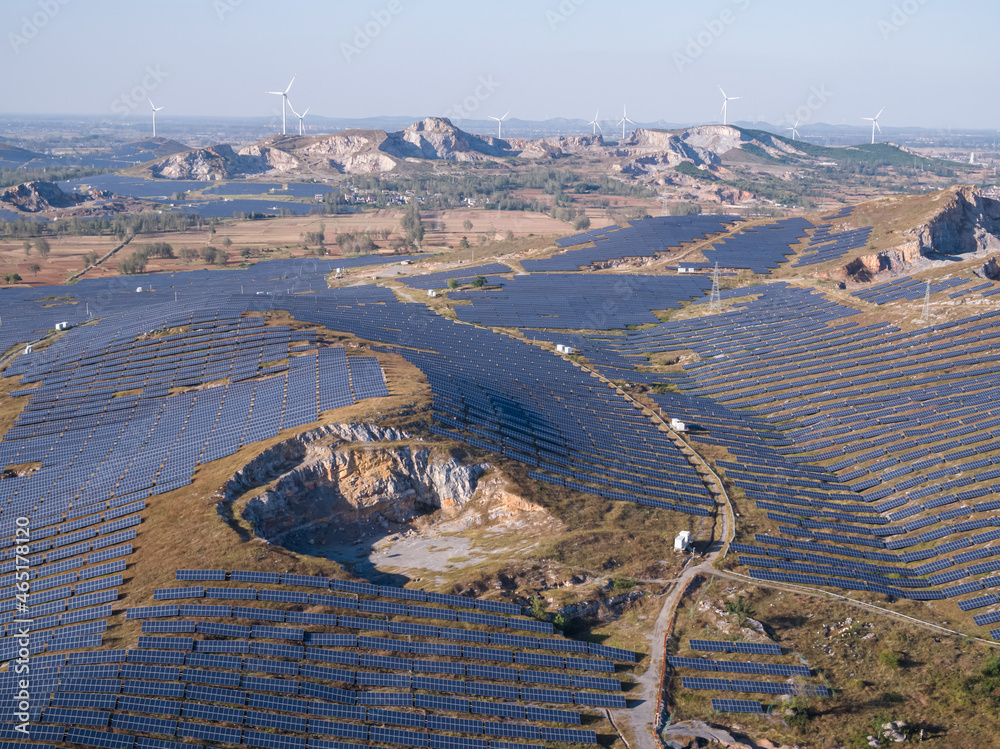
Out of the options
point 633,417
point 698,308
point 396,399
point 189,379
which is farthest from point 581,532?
point 698,308

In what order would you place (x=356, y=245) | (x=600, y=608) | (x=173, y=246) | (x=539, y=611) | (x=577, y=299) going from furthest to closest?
(x=173, y=246) < (x=356, y=245) < (x=577, y=299) < (x=600, y=608) < (x=539, y=611)

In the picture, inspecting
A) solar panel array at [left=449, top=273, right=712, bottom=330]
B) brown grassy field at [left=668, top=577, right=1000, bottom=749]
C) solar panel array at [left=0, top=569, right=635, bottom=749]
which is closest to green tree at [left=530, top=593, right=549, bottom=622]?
solar panel array at [left=0, top=569, right=635, bottom=749]

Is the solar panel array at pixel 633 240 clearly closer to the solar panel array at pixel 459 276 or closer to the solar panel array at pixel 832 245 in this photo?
the solar panel array at pixel 459 276

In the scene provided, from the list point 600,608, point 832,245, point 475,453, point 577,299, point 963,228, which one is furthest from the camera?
point 832,245

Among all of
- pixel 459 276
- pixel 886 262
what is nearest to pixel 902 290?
pixel 886 262

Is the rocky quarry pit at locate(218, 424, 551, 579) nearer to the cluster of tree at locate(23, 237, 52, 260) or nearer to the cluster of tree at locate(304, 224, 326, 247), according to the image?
the cluster of tree at locate(304, 224, 326, 247)

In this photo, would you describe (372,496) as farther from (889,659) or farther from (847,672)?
(889,659)
